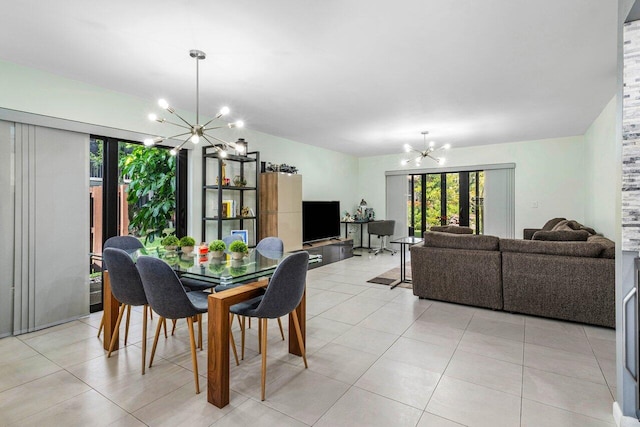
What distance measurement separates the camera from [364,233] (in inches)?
339

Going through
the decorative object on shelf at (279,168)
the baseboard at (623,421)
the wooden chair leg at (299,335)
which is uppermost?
the decorative object on shelf at (279,168)

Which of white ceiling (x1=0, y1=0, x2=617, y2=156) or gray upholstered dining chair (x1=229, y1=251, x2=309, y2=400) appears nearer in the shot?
gray upholstered dining chair (x1=229, y1=251, x2=309, y2=400)

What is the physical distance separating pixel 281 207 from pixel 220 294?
11.1 feet

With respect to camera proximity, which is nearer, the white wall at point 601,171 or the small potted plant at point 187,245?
the small potted plant at point 187,245

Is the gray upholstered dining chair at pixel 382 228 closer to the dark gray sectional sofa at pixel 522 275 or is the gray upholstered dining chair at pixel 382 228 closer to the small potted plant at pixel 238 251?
the dark gray sectional sofa at pixel 522 275

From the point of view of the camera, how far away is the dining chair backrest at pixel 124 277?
2.29 meters

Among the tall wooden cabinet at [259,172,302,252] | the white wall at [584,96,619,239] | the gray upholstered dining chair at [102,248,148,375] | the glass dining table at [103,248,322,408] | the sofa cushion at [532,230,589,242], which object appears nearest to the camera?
the glass dining table at [103,248,322,408]

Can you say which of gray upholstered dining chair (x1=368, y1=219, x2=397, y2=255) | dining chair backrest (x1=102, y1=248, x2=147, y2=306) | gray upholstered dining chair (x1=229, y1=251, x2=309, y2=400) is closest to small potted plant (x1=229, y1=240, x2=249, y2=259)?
gray upholstered dining chair (x1=229, y1=251, x2=309, y2=400)

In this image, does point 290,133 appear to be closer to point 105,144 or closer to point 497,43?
point 105,144

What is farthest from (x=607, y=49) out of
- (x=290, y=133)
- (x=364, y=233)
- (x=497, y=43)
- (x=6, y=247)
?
(x=364, y=233)

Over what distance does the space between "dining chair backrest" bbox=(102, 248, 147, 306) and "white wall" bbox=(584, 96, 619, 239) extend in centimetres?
490

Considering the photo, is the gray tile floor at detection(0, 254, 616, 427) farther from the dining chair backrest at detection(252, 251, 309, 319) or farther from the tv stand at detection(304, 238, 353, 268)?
the tv stand at detection(304, 238, 353, 268)

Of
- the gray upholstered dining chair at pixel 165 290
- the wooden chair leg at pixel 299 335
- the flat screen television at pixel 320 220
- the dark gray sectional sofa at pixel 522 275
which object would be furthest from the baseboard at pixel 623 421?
the flat screen television at pixel 320 220

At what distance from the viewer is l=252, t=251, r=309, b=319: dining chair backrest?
80.1 inches
